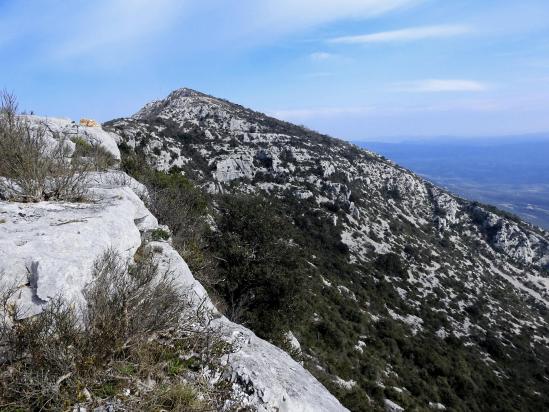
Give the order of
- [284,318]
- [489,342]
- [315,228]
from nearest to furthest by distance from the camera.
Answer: [284,318] < [489,342] < [315,228]

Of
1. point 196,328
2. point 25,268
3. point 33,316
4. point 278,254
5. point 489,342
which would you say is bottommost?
point 489,342

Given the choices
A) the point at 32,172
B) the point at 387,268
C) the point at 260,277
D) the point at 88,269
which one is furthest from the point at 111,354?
the point at 387,268

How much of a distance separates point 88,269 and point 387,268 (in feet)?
141

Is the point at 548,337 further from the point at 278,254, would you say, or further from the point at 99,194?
the point at 99,194

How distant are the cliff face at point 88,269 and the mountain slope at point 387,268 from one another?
9.78 m

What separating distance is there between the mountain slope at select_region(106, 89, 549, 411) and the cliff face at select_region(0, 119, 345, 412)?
9.78 metres

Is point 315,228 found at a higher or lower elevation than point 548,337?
higher

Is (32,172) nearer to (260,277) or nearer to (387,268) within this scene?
(260,277)

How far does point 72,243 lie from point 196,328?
7.96ft

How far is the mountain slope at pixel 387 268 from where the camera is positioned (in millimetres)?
25031

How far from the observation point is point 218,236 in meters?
18.7

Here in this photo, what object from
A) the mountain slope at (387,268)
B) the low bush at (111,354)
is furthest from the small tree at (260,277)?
the low bush at (111,354)

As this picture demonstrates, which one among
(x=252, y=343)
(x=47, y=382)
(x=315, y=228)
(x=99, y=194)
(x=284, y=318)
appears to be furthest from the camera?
(x=315, y=228)

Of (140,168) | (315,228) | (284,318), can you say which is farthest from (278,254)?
(315,228)
